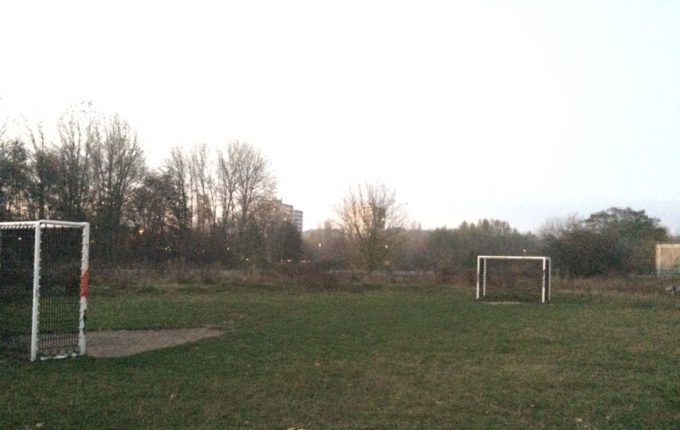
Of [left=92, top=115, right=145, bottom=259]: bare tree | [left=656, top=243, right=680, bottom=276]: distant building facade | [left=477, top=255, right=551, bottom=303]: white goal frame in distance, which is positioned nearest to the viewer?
[left=477, top=255, right=551, bottom=303]: white goal frame in distance

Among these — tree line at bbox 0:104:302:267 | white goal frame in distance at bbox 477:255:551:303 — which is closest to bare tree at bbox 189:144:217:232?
tree line at bbox 0:104:302:267

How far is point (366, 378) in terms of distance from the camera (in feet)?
28.1

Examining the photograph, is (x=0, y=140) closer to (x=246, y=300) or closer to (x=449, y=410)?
(x=246, y=300)

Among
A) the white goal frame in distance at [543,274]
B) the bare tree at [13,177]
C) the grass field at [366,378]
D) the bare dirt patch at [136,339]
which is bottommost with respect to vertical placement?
the bare dirt patch at [136,339]

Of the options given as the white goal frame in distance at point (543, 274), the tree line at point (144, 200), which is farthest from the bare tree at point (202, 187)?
the white goal frame in distance at point (543, 274)

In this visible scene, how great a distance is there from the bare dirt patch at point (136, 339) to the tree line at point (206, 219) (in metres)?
16.9

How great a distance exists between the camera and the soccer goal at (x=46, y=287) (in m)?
10.0

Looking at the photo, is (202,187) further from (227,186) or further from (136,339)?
(136,339)

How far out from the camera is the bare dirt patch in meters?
10.9

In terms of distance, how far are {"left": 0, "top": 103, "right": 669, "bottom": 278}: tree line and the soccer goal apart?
18135mm

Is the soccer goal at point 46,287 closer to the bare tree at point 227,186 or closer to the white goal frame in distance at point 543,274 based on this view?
the white goal frame in distance at point 543,274

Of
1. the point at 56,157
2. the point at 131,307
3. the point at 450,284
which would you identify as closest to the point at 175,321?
the point at 131,307

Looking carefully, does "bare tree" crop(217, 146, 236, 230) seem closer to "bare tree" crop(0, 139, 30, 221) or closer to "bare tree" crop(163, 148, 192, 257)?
"bare tree" crop(163, 148, 192, 257)

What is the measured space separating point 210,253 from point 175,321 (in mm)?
37069
